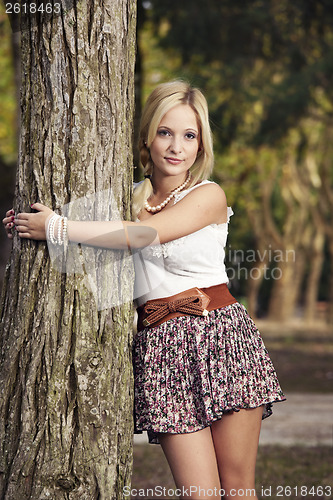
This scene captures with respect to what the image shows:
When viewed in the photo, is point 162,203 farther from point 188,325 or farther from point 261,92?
point 261,92

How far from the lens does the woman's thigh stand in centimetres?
307

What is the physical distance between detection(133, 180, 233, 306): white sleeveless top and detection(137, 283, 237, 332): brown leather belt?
3 centimetres

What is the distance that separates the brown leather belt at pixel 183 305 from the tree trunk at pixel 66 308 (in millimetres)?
137

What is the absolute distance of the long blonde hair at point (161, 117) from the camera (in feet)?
11.0

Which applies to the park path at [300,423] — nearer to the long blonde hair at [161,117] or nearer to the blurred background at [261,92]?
the blurred background at [261,92]

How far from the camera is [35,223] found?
3.03 metres

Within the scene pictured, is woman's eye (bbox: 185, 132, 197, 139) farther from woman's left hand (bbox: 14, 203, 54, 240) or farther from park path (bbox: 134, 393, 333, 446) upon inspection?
park path (bbox: 134, 393, 333, 446)

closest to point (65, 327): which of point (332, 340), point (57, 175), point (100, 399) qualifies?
point (100, 399)

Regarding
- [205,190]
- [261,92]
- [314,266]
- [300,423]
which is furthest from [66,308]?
[314,266]

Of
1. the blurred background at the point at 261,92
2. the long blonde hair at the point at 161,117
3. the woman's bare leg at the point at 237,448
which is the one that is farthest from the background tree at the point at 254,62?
the woman's bare leg at the point at 237,448

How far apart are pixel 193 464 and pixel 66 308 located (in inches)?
33.3

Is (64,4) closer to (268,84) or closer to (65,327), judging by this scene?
(65,327)

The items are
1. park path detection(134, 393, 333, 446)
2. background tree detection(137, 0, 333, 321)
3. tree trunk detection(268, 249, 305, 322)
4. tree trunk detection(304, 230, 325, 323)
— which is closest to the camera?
park path detection(134, 393, 333, 446)

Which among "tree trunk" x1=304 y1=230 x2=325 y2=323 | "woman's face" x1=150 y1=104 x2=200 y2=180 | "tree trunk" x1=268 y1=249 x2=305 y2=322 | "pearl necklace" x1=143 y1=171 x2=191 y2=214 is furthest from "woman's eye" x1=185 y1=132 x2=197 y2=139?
"tree trunk" x1=268 y1=249 x2=305 y2=322
